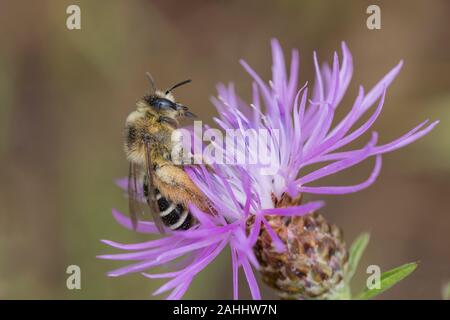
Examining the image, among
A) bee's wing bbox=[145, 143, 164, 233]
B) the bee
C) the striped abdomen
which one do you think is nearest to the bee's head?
the bee

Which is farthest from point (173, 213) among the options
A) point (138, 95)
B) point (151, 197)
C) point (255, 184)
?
point (138, 95)

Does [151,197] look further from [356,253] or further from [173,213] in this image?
[356,253]

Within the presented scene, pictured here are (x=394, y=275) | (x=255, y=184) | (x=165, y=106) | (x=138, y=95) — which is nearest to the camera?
(x=394, y=275)

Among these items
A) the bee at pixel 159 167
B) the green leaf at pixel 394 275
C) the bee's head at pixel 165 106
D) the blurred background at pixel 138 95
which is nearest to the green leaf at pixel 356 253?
the green leaf at pixel 394 275

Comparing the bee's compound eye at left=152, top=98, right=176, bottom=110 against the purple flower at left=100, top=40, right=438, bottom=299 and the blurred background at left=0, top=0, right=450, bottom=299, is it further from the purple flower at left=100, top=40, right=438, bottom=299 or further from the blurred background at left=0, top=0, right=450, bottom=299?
the blurred background at left=0, top=0, right=450, bottom=299

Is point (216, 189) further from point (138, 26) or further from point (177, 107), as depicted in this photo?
point (138, 26)

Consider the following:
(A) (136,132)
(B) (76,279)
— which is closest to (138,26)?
(B) (76,279)
